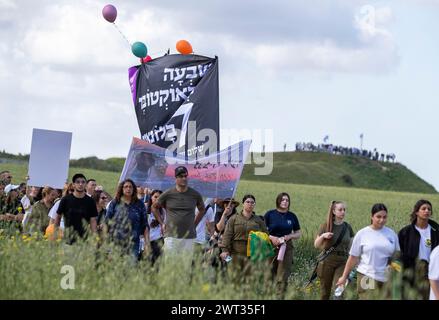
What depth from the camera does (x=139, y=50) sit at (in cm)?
1803

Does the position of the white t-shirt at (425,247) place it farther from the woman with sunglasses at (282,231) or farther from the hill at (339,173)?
the hill at (339,173)

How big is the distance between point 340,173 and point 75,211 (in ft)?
386

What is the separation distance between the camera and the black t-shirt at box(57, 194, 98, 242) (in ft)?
41.0

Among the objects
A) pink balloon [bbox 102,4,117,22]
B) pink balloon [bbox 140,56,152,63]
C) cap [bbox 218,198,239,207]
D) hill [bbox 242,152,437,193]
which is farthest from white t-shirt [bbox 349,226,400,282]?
hill [bbox 242,152,437,193]

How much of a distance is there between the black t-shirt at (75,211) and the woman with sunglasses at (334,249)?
319cm

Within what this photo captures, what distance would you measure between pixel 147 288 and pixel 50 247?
7.70 feet

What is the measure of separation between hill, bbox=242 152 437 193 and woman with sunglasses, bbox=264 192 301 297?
9869cm

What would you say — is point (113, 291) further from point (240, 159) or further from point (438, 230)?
point (240, 159)

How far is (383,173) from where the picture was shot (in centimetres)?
14025

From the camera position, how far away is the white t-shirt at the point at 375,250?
35.4 feet

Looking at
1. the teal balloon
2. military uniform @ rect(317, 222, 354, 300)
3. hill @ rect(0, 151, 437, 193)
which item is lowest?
military uniform @ rect(317, 222, 354, 300)

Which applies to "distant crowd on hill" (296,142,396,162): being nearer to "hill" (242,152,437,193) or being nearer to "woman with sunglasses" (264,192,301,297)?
"hill" (242,152,437,193)

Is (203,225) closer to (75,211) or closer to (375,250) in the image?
(75,211)

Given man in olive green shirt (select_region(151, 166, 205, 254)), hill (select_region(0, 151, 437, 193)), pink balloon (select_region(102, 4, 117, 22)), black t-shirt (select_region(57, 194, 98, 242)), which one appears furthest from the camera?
hill (select_region(0, 151, 437, 193))
